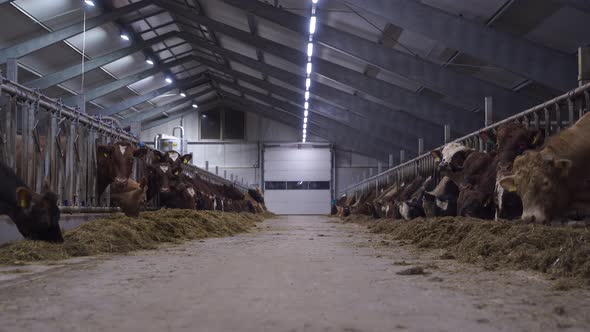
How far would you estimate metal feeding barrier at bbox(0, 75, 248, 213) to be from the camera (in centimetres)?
660

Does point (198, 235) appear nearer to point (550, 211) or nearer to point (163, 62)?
point (550, 211)

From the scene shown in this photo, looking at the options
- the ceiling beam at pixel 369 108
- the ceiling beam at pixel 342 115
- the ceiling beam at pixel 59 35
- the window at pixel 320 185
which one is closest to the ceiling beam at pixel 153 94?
the ceiling beam at pixel 342 115

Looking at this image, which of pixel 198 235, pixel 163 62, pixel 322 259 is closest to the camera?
pixel 322 259

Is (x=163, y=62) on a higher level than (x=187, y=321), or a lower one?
higher

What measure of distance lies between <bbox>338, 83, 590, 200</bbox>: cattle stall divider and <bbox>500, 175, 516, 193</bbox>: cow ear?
125 centimetres

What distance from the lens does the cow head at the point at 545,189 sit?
19.4ft

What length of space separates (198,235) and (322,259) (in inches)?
146

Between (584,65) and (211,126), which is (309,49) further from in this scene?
(211,126)

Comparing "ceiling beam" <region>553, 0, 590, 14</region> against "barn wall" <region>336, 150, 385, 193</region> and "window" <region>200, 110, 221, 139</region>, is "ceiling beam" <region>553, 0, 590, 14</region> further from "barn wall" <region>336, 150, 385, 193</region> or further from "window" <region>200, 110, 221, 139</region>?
"window" <region>200, 110, 221, 139</region>

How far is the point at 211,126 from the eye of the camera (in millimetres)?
40531

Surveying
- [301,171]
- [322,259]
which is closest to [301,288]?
[322,259]

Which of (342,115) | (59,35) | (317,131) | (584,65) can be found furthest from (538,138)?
(317,131)

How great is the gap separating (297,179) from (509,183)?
34.1 m

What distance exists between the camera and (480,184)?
338 inches
